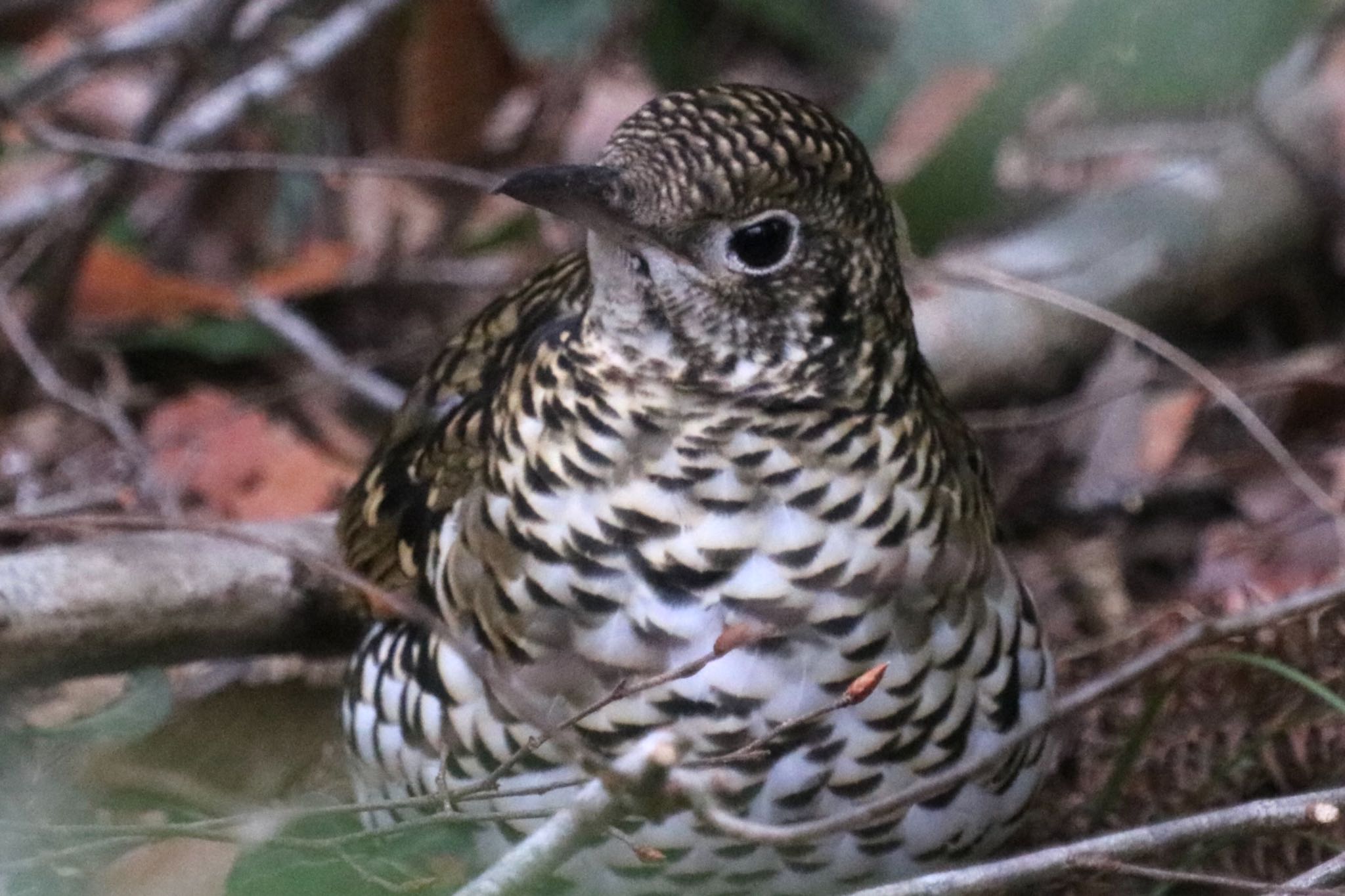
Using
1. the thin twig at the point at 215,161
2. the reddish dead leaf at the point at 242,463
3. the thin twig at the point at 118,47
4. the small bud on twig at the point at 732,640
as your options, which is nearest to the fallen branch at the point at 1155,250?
the thin twig at the point at 215,161

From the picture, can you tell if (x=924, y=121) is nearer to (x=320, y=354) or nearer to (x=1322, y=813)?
(x=320, y=354)

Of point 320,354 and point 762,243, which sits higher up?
point 320,354

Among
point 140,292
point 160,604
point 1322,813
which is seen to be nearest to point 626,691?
point 1322,813

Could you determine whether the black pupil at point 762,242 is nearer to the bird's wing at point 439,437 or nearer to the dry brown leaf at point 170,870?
the bird's wing at point 439,437

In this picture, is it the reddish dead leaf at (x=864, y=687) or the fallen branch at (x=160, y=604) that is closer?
the reddish dead leaf at (x=864, y=687)

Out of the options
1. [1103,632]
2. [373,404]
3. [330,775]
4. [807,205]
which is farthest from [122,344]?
[807,205]

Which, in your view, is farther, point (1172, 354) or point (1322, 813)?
point (1172, 354)

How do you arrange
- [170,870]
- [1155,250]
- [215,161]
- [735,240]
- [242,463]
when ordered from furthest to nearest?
[1155,250] → [242,463] → [215,161] → [170,870] → [735,240]

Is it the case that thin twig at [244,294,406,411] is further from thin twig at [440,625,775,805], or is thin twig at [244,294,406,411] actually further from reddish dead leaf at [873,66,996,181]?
thin twig at [440,625,775,805]
